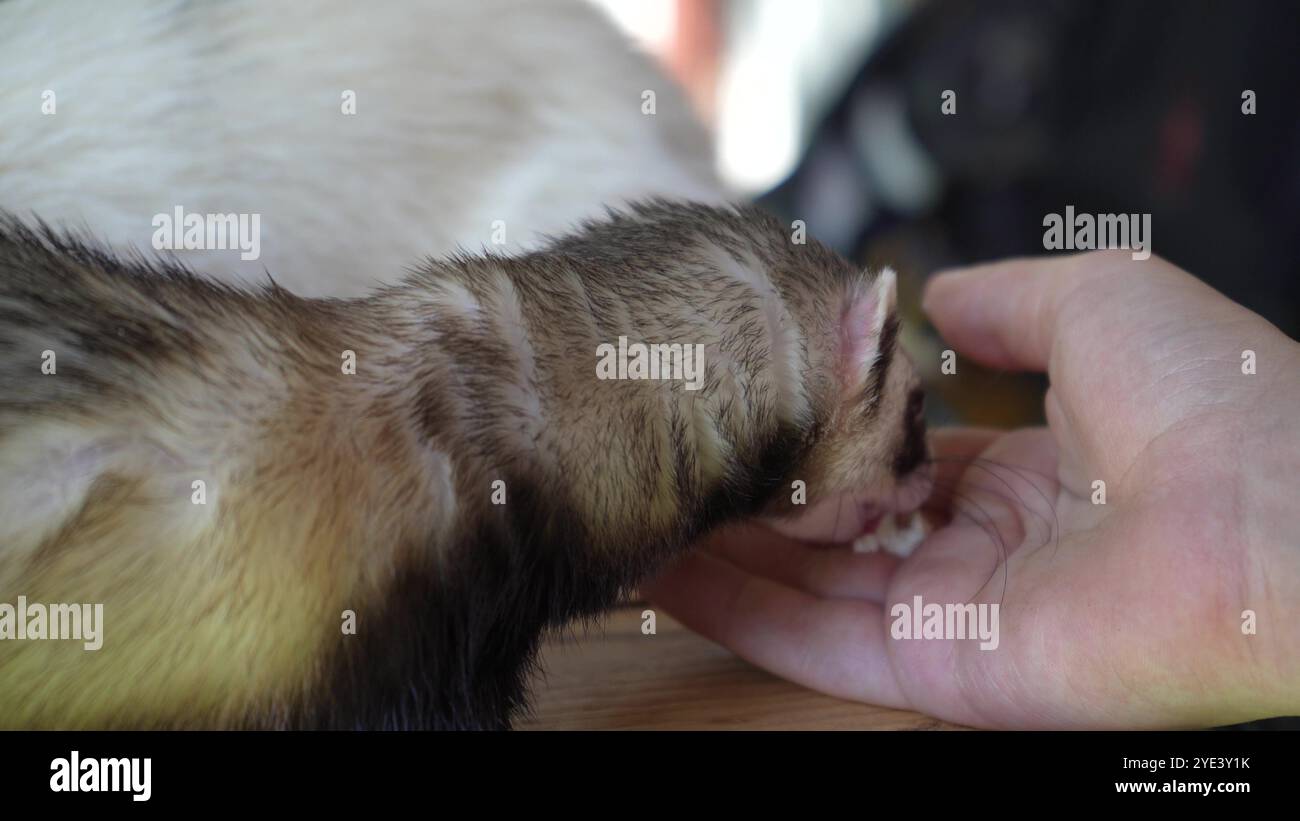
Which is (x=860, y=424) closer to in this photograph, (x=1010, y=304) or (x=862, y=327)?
(x=862, y=327)

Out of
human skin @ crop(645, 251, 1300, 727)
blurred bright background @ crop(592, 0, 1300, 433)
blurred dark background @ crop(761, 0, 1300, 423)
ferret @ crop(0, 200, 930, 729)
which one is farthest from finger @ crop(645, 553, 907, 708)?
blurred dark background @ crop(761, 0, 1300, 423)

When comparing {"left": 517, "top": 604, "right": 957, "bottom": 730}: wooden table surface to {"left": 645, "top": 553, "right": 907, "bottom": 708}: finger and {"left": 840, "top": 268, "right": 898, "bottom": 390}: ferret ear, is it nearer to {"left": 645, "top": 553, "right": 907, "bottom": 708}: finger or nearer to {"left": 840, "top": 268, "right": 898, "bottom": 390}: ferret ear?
{"left": 645, "top": 553, "right": 907, "bottom": 708}: finger

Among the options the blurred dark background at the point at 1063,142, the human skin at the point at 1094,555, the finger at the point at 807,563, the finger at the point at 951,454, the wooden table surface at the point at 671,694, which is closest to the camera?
the human skin at the point at 1094,555

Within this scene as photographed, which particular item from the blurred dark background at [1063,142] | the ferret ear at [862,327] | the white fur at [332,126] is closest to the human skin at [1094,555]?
the ferret ear at [862,327]

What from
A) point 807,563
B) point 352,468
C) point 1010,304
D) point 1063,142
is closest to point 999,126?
point 1063,142

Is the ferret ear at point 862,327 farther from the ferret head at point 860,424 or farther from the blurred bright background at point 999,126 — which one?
the blurred bright background at point 999,126

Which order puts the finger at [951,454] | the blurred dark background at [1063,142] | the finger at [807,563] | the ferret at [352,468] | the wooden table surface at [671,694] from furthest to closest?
the blurred dark background at [1063,142] < the finger at [951,454] < the finger at [807,563] < the wooden table surface at [671,694] < the ferret at [352,468]
